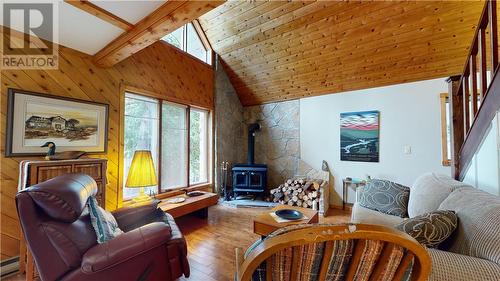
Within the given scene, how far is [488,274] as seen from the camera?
0.85m

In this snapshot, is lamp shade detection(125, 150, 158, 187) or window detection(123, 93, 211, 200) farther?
window detection(123, 93, 211, 200)

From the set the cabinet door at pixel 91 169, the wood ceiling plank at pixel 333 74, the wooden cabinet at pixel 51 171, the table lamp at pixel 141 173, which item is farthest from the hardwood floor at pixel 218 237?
the wood ceiling plank at pixel 333 74

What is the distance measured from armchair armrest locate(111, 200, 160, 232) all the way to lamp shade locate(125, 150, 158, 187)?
0.39 meters

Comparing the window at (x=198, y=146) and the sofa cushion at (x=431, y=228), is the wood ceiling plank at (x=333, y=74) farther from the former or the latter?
the sofa cushion at (x=431, y=228)

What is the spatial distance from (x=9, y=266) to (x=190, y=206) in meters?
1.83

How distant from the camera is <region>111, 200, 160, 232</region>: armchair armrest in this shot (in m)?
2.04

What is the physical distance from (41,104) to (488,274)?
3616 millimetres

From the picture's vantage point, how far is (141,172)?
2576 millimetres

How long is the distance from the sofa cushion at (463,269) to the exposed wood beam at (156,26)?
2105mm

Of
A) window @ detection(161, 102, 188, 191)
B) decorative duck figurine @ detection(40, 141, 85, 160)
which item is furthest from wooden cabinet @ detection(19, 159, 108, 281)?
window @ detection(161, 102, 188, 191)

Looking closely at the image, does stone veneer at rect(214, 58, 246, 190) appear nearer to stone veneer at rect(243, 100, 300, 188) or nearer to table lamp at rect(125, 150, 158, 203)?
stone veneer at rect(243, 100, 300, 188)

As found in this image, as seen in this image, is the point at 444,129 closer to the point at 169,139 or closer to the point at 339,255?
A: the point at 339,255

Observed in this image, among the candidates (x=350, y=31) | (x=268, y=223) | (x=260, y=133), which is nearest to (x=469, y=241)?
(x=268, y=223)

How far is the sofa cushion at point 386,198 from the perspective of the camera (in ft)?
7.77
